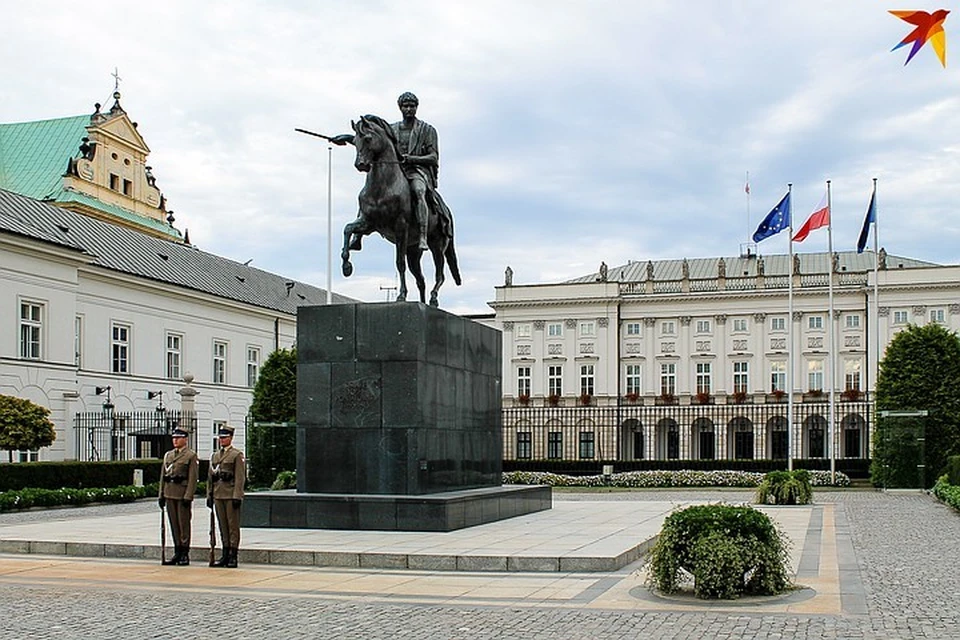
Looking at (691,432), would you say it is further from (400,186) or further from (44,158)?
(400,186)

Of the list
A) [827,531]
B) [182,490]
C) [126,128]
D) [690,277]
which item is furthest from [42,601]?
[690,277]

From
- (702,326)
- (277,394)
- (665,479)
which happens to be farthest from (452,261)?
(702,326)

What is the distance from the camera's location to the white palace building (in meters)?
81.4

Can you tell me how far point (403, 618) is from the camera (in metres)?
10.9

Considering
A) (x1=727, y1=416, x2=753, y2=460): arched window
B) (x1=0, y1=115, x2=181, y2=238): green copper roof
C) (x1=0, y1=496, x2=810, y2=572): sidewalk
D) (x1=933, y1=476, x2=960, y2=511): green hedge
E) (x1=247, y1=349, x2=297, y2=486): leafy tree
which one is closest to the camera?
(x1=0, y1=496, x2=810, y2=572): sidewalk

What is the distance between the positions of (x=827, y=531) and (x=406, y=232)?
28.4 ft

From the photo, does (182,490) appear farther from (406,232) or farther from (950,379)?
(950,379)

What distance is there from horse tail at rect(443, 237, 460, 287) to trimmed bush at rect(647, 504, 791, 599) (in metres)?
9.73

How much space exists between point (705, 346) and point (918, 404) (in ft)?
166

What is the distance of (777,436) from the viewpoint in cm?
8375

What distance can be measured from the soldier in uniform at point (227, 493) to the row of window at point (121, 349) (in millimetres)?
28992

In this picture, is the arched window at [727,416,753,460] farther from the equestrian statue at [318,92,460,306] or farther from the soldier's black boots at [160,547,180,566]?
the soldier's black boots at [160,547,180,566]

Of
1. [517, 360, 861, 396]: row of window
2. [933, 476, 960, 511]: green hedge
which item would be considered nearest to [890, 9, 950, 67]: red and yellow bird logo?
[933, 476, 960, 511]: green hedge

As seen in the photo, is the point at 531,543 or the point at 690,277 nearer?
the point at 531,543
